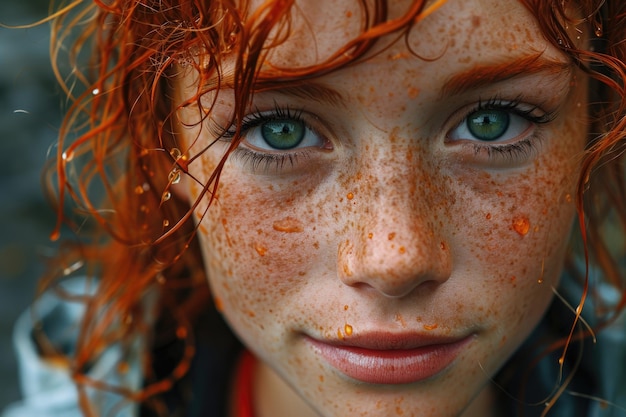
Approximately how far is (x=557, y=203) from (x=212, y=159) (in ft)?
1.55

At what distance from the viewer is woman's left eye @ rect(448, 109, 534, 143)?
106 centimetres

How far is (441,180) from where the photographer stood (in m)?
1.03

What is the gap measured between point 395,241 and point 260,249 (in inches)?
8.2

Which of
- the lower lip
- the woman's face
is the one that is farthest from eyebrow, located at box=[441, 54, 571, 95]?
the lower lip

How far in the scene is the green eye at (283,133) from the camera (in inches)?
42.1

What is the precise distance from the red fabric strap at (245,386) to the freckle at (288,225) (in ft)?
1.79

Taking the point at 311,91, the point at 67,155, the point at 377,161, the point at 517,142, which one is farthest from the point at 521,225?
the point at 67,155

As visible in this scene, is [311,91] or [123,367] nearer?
[311,91]

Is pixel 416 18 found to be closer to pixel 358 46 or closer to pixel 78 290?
pixel 358 46

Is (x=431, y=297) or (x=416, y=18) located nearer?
(x=416, y=18)

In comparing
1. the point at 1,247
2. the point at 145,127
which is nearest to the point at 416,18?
the point at 145,127

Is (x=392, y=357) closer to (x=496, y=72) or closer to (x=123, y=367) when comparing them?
(x=496, y=72)

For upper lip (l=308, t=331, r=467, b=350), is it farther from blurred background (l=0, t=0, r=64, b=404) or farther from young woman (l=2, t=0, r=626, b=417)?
blurred background (l=0, t=0, r=64, b=404)

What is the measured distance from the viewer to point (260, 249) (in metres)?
1.10
